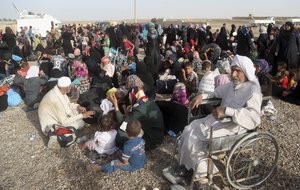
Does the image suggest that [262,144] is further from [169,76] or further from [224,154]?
[169,76]

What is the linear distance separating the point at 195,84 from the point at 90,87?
2481 mm

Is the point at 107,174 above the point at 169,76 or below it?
below

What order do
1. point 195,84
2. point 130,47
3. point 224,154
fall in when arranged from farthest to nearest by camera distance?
point 130,47 → point 195,84 → point 224,154

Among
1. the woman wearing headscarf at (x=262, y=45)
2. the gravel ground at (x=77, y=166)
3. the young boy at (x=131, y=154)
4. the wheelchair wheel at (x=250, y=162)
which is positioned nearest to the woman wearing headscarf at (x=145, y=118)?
the gravel ground at (x=77, y=166)

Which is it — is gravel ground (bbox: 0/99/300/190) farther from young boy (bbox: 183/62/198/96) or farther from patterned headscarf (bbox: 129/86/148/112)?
young boy (bbox: 183/62/198/96)

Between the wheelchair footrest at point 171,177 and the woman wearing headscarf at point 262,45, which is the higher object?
the woman wearing headscarf at point 262,45

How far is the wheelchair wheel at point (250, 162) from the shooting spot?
10.4ft

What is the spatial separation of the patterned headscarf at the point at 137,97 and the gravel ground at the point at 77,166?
0.80 metres

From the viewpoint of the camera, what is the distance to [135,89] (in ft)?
15.2

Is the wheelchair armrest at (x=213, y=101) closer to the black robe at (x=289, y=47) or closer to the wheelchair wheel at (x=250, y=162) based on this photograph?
the wheelchair wheel at (x=250, y=162)

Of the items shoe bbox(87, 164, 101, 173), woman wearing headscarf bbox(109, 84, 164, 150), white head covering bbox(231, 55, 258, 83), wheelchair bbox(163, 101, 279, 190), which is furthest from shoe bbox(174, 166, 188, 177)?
white head covering bbox(231, 55, 258, 83)

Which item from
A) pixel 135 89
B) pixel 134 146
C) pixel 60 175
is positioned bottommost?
pixel 60 175

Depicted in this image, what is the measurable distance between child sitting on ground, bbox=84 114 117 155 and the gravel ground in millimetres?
265

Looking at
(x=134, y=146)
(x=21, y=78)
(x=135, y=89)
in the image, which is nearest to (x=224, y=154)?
(x=134, y=146)
